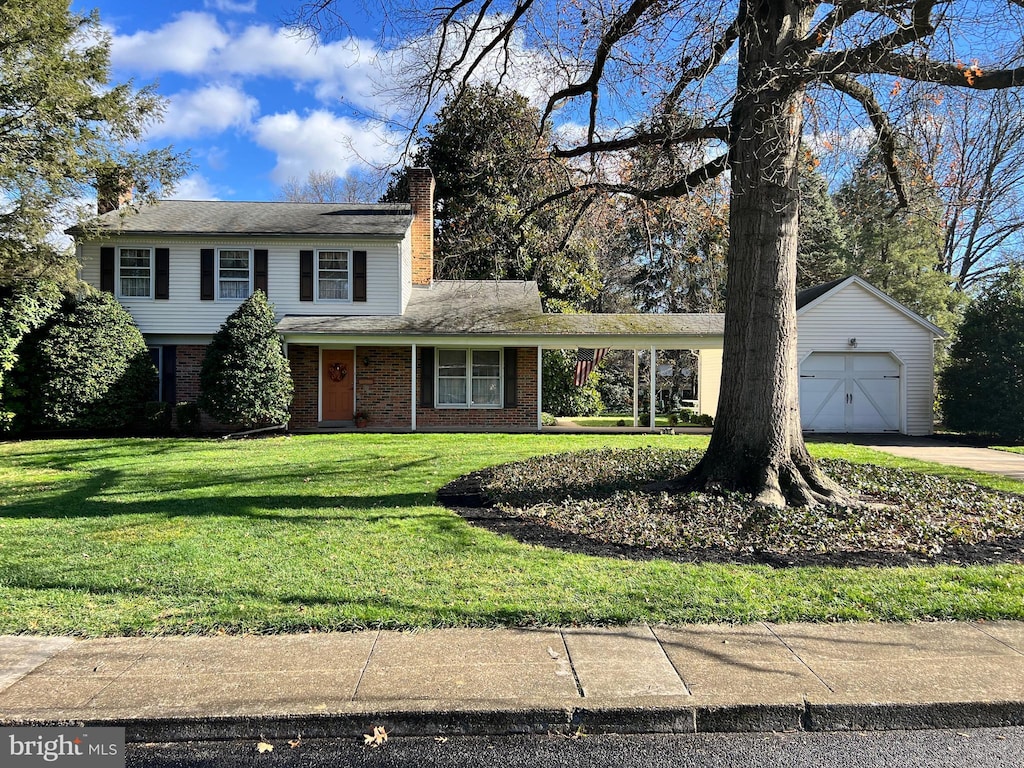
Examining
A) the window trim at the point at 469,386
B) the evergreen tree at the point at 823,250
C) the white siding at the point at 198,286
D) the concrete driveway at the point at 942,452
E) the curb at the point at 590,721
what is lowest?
the curb at the point at 590,721

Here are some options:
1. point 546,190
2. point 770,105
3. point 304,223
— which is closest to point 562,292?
point 304,223

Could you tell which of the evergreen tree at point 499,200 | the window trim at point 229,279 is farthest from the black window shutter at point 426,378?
the window trim at point 229,279

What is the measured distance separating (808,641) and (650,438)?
11729mm

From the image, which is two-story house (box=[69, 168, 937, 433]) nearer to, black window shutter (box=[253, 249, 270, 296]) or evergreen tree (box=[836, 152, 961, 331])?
black window shutter (box=[253, 249, 270, 296])

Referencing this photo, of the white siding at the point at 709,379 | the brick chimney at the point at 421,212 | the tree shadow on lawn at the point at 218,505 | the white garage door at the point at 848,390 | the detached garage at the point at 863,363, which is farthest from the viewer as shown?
the white siding at the point at 709,379

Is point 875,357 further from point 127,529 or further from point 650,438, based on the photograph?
point 127,529

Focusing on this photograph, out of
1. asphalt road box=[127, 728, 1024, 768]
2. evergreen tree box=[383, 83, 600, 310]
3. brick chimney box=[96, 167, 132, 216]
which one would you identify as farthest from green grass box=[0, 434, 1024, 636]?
brick chimney box=[96, 167, 132, 216]

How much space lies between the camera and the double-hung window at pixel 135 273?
1686 centimetres

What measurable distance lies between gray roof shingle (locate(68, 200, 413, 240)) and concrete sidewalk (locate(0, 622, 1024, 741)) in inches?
571

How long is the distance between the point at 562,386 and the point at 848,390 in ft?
31.5

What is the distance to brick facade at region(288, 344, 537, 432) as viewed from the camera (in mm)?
17266

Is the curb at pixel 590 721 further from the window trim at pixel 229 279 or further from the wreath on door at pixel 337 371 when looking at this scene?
the window trim at pixel 229 279

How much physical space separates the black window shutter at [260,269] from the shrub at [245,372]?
68.1 inches

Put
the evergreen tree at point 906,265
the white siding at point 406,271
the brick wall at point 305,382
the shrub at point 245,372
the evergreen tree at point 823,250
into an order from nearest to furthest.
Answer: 1. the shrub at point 245,372
2. the brick wall at point 305,382
3. the white siding at point 406,271
4. the evergreen tree at point 906,265
5. the evergreen tree at point 823,250
